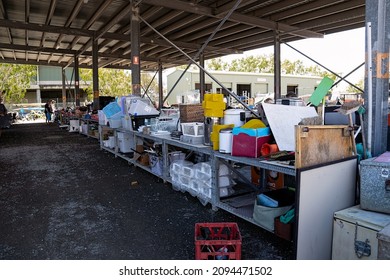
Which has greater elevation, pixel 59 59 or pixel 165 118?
pixel 59 59

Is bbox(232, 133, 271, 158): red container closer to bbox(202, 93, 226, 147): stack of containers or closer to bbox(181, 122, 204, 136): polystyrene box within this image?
bbox(202, 93, 226, 147): stack of containers

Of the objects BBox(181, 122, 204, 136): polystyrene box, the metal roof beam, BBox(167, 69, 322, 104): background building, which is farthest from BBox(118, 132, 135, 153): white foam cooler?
BBox(167, 69, 322, 104): background building

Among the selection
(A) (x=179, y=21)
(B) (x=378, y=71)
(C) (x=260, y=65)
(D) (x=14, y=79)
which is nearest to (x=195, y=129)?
(B) (x=378, y=71)

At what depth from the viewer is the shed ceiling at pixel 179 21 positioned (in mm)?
8617

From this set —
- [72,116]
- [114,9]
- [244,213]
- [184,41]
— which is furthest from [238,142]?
[72,116]

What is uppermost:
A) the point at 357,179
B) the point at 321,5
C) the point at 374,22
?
the point at 321,5

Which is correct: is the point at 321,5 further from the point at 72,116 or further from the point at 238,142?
the point at 72,116

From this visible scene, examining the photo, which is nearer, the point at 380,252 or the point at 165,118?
the point at 380,252

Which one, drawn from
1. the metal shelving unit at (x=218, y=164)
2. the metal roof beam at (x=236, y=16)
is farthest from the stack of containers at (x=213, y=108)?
the metal roof beam at (x=236, y=16)

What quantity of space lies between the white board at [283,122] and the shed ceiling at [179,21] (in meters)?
3.74

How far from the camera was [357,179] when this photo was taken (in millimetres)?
2617

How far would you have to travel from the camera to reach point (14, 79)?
24.8m

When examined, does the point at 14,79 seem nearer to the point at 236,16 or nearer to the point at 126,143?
Result: the point at 236,16

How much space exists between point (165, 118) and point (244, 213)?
2772 mm
